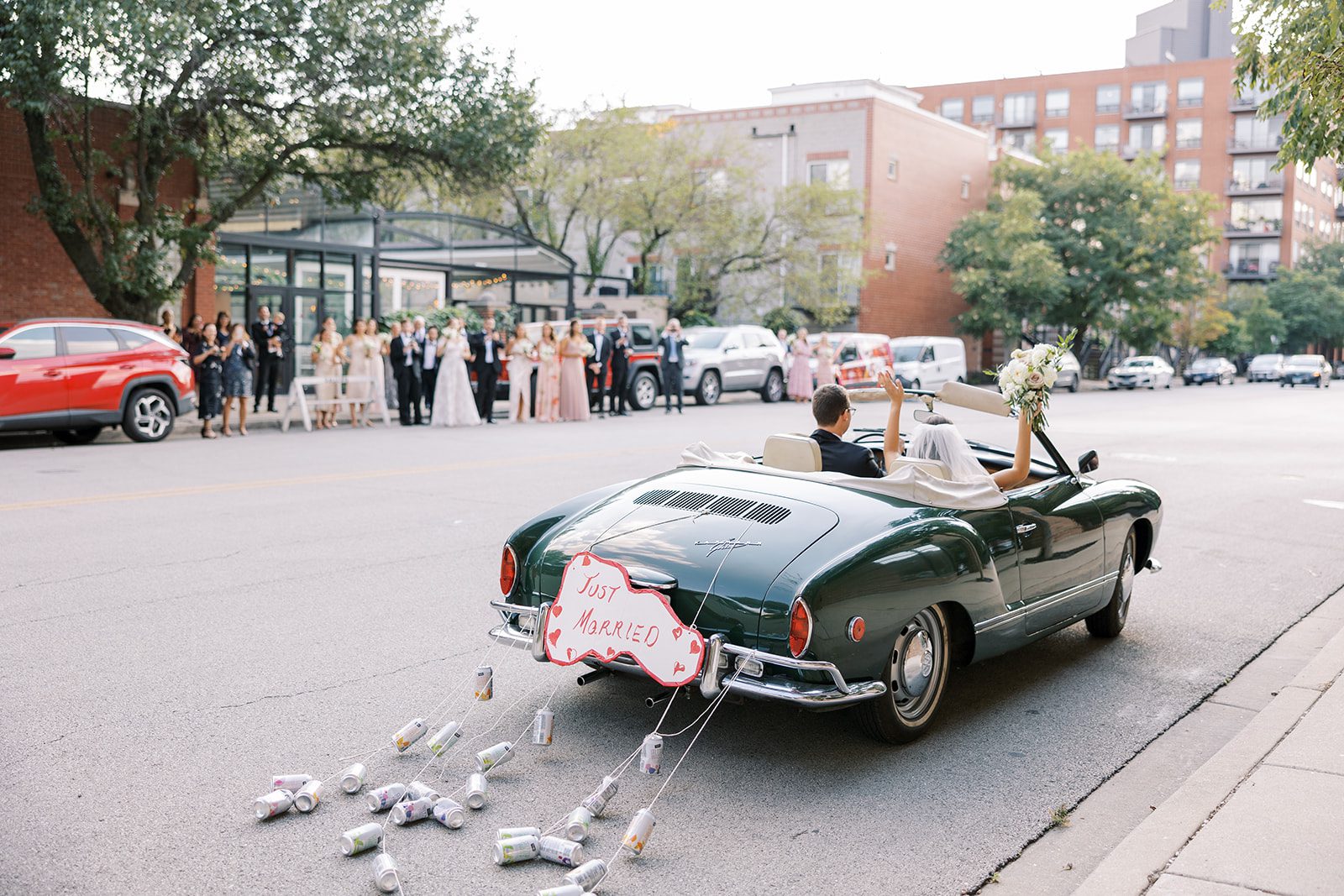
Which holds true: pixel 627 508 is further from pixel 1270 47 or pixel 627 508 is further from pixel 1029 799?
pixel 1270 47

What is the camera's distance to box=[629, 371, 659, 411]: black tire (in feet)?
85.5

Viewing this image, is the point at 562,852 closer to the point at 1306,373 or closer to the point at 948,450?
the point at 948,450

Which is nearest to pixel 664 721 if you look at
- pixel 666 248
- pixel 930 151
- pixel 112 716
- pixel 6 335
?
pixel 112 716

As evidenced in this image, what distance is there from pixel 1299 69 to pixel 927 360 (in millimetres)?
26573

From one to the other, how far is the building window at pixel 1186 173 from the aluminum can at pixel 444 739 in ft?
300

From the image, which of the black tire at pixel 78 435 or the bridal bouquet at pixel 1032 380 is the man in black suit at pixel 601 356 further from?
the bridal bouquet at pixel 1032 380

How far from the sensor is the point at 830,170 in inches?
1881

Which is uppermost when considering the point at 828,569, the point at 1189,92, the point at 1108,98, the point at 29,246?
the point at 1189,92

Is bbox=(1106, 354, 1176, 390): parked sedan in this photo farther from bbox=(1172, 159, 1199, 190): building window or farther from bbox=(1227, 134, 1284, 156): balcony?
bbox=(1227, 134, 1284, 156): balcony

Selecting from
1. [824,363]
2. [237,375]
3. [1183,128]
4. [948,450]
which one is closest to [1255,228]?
[1183,128]

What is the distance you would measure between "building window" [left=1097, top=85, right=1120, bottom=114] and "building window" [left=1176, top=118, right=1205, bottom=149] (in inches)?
179

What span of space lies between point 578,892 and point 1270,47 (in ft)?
30.2

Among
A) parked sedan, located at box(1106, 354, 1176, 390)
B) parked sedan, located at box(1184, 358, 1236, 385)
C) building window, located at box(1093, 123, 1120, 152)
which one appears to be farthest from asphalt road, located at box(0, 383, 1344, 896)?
building window, located at box(1093, 123, 1120, 152)

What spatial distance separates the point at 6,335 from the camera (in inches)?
625
